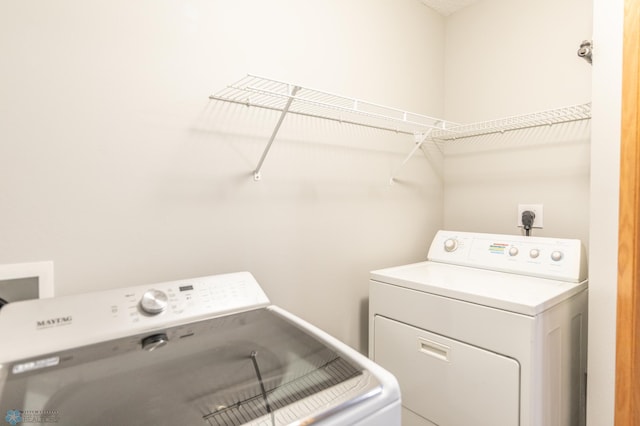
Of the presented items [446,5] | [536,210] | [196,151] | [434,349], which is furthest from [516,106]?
[196,151]

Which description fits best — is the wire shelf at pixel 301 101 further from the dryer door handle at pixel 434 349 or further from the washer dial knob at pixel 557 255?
the dryer door handle at pixel 434 349

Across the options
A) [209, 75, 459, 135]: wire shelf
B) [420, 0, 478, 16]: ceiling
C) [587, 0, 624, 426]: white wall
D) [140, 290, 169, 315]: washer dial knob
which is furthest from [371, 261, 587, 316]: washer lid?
[420, 0, 478, 16]: ceiling

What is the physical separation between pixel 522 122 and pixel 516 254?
757 millimetres

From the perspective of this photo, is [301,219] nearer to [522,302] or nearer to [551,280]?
[522,302]

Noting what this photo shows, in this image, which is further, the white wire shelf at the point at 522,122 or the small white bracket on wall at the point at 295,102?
the white wire shelf at the point at 522,122

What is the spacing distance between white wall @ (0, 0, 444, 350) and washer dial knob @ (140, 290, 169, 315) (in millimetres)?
178

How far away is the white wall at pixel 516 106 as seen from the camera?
5.71 feet

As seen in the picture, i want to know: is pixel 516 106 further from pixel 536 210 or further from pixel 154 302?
pixel 154 302

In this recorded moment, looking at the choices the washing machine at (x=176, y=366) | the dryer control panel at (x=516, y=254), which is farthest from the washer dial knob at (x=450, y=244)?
the washing machine at (x=176, y=366)

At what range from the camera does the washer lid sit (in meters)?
1.21

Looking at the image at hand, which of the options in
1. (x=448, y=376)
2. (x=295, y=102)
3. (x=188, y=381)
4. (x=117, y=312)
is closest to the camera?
(x=188, y=381)

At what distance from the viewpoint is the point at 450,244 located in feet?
6.34

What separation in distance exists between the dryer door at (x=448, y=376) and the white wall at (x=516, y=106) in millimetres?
975

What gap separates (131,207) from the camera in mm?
1144
